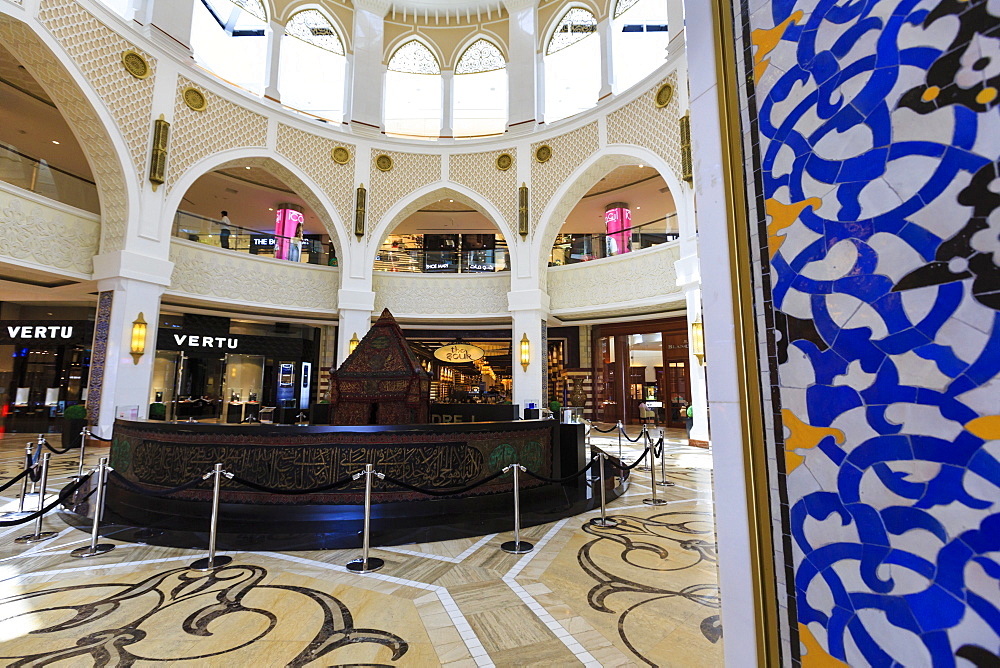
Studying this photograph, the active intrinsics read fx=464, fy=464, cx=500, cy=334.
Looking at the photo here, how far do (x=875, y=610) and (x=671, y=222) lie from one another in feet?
36.1

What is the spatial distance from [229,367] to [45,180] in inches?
267

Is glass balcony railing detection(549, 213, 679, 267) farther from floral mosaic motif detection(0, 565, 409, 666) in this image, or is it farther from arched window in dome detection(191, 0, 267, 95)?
floral mosaic motif detection(0, 565, 409, 666)

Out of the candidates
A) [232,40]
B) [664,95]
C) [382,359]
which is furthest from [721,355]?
[232,40]

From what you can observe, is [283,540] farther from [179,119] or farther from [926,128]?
[179,119]

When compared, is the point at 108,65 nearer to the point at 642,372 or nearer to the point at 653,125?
the point at 653,125

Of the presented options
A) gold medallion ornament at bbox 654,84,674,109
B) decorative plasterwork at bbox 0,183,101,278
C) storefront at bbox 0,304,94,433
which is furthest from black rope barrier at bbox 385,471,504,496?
storefront at bbox 0,304,94,433

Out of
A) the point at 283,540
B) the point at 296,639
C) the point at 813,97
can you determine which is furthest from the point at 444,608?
the point at 813,97

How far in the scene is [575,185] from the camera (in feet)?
37.0

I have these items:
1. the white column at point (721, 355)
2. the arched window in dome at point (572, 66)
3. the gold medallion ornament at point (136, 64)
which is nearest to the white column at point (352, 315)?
the gold medallion ornament at point (136, 64)

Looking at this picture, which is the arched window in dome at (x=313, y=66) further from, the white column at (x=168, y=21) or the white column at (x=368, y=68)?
the white column at (x=168, y=21)

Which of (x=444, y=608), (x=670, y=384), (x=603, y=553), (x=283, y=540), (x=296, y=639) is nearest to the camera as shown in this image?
(x=296, y=639)

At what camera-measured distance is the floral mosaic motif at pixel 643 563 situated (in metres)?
2.32

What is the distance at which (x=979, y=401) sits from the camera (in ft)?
2.03

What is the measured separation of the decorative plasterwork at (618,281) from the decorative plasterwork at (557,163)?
1.70 metres
